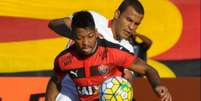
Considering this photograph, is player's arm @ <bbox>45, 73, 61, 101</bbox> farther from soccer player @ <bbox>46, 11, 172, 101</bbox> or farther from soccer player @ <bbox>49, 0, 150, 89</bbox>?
soccer player @ <bbox>49, 0, 150, 89</bbox>

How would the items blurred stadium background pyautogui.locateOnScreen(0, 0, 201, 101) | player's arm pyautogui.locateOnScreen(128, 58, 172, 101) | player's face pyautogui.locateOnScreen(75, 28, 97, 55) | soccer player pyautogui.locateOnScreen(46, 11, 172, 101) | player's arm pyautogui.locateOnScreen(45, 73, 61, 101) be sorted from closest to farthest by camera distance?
1. player's face pyautogui.locateOnScreen(75, 28, 97, 55)
2. player's arm pyautogui.locateOnScreen(128, 58, 172, 101)
3. soccer player pyautogui.locateOnScreen(46, 11, 172, 101)
4. player's arm pyautogui.locateOnScreen(45, 73, 61, 101)
5. blurred stadium background pyautogui.locateOnScreen(0, 0, 201, 101)

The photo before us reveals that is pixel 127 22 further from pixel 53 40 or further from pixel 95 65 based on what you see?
pixel 53 40

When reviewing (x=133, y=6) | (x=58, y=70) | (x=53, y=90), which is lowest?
(x=53, y=90)

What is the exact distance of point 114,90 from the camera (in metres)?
3.01

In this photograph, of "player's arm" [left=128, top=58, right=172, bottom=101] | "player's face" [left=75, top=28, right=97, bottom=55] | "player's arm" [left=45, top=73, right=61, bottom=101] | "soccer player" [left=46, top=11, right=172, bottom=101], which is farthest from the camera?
"player's arm" [left=45, top=73, right=61, bottom=101]

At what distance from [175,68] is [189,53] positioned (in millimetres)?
211

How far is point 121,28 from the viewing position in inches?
128

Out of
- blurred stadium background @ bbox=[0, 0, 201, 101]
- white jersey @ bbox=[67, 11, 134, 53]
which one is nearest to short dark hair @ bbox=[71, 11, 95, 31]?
white jersey @ bbox=[67, 11, 134, 53]

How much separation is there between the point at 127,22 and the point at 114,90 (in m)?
0.42

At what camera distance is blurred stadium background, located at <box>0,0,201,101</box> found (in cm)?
450

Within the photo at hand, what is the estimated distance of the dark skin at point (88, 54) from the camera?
9.61 ft

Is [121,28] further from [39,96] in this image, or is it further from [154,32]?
[154,32]

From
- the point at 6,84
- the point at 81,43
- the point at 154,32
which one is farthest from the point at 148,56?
the point at 81,43

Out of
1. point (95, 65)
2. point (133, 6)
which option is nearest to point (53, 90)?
point (95, 65)
